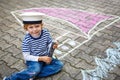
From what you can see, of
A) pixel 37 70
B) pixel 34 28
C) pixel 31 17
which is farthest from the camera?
pixel 37 70

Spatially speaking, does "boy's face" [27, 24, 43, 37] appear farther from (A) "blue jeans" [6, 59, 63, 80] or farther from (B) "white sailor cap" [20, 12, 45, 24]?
(A) "blue jeans" [6, 59, 63, 80]

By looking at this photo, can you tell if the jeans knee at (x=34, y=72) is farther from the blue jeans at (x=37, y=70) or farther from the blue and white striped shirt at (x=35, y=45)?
the blue and white striped shirt at (x=35, y=45)

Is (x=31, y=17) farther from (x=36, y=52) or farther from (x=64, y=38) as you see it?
(x=64, y=38)

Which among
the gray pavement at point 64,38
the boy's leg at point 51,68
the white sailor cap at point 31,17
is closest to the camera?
the white sailor cap at point 31,17

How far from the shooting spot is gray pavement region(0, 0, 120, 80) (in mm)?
4055

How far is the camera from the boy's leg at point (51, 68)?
3.84 m

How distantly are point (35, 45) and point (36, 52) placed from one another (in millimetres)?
154

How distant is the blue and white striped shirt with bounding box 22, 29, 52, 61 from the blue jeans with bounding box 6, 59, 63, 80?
0.47ft

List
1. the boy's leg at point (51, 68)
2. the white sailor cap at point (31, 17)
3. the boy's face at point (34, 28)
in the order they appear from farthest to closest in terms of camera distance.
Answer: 1. the boy's leg at point (51, 68)
2. the boy's face at point (34, 28)
3. the white sailor cap at point (31, 17)

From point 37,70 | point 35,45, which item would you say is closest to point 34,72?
point 37,70

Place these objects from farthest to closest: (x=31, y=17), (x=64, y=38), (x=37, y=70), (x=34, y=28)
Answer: (x=64, y=38) → (x=37, y=70) → (x=34, y=28) → (x=31, y=17)

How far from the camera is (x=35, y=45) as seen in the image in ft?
12.3

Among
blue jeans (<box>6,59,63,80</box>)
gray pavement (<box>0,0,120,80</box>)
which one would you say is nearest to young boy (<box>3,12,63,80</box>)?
blue jeans (<box>6,59,63,80</box>)

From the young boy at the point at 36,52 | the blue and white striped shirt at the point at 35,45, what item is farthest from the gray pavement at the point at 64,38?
the blue and white striped shirt at the point at 35,45
